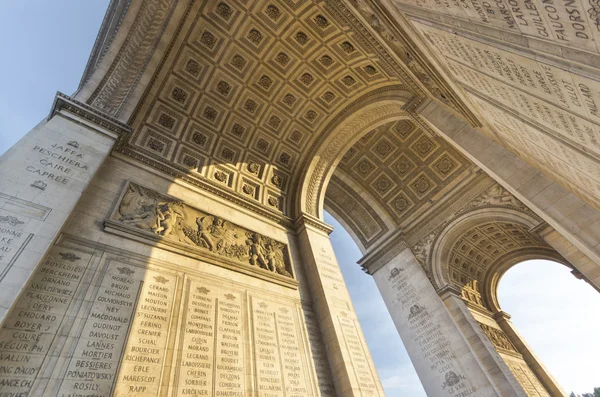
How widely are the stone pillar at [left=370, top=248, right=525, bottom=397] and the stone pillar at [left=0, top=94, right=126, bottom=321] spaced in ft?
37.0

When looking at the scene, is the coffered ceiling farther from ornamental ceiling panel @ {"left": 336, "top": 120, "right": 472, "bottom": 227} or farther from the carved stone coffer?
the carved stone coffer

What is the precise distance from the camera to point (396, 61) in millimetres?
7012

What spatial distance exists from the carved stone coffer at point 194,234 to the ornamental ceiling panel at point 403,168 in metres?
7.21

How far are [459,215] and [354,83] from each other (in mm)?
7282

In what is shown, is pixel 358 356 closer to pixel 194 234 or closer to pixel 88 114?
pixel 194 234

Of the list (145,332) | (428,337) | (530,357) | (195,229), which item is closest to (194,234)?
(195,229)

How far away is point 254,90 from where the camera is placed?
9.95m

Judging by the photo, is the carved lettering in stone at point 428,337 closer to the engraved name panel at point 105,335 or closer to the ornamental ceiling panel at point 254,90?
the ornamental ceiling panel at point 254,90

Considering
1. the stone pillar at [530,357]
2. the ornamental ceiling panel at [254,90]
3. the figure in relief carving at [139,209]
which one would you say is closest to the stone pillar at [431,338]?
the stone pillar at [530,357]

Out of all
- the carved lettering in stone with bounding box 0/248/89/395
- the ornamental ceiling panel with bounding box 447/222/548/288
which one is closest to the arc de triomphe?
Result: the carved lettering in stone with bounding box 0/248/89/395

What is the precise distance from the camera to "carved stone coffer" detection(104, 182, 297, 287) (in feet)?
19.8

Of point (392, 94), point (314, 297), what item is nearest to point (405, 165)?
point (392, 94)

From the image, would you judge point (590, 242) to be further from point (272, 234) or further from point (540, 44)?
point (272, 234)

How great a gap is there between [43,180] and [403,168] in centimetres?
1287
